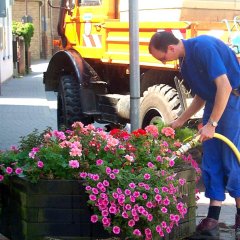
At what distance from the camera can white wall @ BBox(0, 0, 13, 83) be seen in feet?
87.5

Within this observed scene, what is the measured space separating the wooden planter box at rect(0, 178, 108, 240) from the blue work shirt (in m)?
1.32

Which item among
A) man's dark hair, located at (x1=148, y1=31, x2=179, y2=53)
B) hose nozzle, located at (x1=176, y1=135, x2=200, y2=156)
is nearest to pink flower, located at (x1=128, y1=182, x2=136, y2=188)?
hose nozzle, located at (x1=176, y1=135, x2=200, y2=156)

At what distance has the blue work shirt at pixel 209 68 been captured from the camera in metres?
5.25

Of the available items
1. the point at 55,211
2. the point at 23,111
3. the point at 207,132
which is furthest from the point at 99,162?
the point at 23,111

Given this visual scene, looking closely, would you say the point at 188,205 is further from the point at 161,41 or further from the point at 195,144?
the point at 161,41

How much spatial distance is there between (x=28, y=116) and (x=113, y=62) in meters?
6.15

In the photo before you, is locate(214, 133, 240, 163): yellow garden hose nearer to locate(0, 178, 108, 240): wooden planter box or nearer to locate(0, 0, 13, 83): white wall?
locate(0, 178, 108, 240): wooden planter box

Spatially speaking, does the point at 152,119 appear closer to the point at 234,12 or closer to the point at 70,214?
the point at 234,12

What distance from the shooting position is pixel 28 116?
49.9 ft

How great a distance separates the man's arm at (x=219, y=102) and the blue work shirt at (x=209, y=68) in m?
0.05

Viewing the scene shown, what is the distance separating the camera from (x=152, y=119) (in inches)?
335

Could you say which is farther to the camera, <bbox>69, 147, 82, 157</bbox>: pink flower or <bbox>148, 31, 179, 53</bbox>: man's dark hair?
<bbox>148, 31, 179, 53</bbox>: man's dark hair

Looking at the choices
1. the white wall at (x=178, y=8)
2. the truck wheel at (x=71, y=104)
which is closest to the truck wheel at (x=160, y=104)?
the white wall at (x=178, y=8)

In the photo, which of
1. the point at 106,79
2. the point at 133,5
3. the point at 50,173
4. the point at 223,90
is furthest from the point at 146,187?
the point at 106,79
